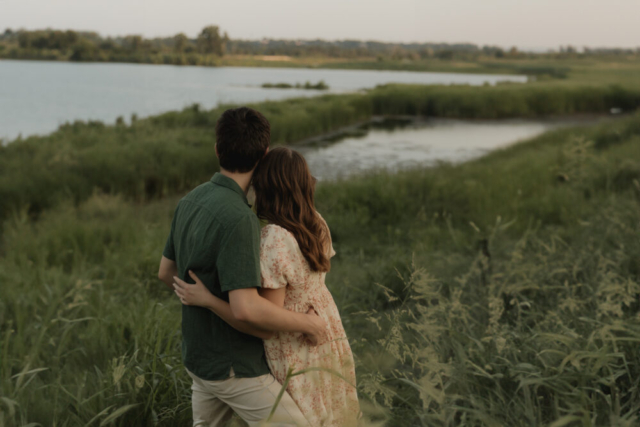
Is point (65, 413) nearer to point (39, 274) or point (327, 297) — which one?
point (327, 297)

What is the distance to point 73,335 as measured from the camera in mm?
3574

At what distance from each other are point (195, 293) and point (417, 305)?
3.14 ft

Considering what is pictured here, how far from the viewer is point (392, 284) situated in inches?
182

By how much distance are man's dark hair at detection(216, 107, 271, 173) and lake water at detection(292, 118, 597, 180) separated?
9.84 metres

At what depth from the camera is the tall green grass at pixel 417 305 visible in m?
1.93

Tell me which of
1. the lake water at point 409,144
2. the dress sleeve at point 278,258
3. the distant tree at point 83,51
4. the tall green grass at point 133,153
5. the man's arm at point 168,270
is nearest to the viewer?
the dress sleeve at point 278,258

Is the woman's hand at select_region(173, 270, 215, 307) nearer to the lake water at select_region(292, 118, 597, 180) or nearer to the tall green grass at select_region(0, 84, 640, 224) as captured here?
the tall green grass at select_region(0, 84, 640, 224)

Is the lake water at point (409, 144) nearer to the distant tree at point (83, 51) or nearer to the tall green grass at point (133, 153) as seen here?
the tall green grass at point (133, 153)

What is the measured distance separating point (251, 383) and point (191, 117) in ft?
54.6

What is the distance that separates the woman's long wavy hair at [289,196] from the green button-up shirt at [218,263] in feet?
0.30

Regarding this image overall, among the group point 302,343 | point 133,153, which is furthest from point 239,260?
point 133,153

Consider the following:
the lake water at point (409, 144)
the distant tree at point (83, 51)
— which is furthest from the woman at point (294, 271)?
the distant tree at point (83, 51)

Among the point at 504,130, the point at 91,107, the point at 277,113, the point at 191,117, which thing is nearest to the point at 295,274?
the point at 191,117

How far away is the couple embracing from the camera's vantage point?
1703 mm
